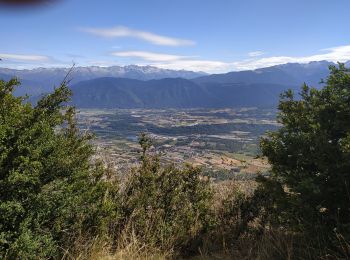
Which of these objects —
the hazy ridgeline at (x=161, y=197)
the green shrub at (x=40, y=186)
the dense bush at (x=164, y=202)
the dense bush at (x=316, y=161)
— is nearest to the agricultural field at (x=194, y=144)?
the dense bush at (x=164, y=202)

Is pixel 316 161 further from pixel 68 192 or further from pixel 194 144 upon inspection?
pixel 194 144

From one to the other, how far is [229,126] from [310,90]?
122 meters

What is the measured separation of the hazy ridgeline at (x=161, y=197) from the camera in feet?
14.3

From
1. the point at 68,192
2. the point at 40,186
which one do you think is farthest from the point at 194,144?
the point at 40,186

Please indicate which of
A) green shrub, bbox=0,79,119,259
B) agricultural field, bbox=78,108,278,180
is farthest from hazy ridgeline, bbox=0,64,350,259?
agricultural field, bbox=78,108,278,180

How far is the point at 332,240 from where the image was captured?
14.9ft

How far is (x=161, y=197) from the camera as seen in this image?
21.5ft

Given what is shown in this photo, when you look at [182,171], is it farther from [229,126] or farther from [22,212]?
[229,126]

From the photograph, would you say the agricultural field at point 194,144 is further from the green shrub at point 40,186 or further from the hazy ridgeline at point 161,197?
the green shrub at point 40,186

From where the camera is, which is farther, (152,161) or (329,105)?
(152,161)

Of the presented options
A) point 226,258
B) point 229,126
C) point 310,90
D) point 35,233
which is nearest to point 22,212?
point 35,233

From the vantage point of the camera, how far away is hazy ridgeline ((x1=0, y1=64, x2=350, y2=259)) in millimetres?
4371

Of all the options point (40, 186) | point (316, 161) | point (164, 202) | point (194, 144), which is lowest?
point (194, 144)

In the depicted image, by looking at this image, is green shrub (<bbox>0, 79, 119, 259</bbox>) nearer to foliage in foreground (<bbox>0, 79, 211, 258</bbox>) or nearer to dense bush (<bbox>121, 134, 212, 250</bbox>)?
foliage in foreground (<bbox>0, 79, 211, 258</bbox>)
